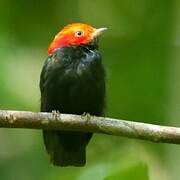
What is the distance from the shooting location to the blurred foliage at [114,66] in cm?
265

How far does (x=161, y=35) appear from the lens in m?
2.86

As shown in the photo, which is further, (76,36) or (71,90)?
(76,36)

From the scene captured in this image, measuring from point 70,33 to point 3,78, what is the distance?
1.03 m

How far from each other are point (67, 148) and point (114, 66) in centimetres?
88

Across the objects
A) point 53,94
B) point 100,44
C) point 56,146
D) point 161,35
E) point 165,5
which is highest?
point 165,5

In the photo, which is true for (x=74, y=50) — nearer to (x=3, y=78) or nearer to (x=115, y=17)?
(x=115, y=17)

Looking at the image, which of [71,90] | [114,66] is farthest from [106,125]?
[71,90]

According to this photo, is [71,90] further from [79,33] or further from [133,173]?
[133,173]

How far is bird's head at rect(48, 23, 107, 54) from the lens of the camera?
3.61 m

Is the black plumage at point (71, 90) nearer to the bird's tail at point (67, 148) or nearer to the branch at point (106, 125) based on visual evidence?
the bird's tail at point (67, 148)

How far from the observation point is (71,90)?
326 cm

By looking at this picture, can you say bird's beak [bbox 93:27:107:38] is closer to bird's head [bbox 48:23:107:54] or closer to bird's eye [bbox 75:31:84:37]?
bird's head [bbox 48:23:107:54]

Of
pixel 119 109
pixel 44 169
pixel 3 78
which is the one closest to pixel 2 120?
pixel 3 78

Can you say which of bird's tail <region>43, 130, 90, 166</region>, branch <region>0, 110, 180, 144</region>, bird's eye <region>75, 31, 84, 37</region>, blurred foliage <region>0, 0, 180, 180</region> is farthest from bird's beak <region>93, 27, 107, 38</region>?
branch <region>0, 110, 180, 144</region>
